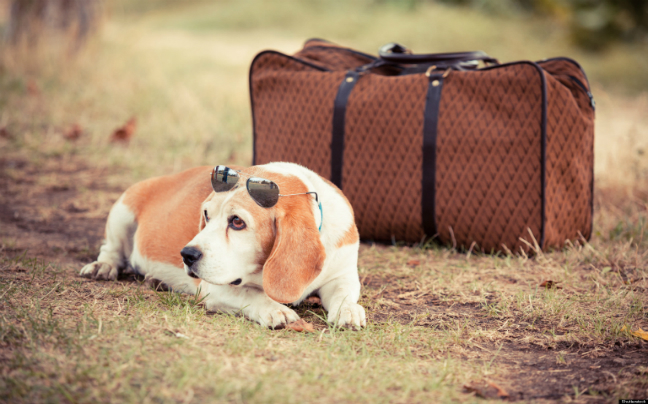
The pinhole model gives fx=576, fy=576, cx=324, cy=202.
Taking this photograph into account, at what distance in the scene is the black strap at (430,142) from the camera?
3.30 meters

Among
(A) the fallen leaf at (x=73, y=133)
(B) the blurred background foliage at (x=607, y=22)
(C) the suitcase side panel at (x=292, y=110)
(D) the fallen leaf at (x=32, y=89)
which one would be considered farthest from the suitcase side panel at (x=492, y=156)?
(B) the blurred background foliage at (x=607, y=22)

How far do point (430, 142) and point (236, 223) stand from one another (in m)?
1.51

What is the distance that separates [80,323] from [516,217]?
7.51ft

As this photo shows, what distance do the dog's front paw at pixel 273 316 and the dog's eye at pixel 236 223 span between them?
1.13ft

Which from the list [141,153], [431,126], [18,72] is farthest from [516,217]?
[18,72]

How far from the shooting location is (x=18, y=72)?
6.84 m

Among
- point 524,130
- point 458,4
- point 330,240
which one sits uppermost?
point 458,4

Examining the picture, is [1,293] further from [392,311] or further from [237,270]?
[392,311]

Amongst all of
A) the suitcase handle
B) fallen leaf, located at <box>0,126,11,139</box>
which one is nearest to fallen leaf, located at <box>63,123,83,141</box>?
fallen leaf, located at <box>0,126,11,139</box>

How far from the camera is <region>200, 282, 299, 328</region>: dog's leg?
226 centimetres

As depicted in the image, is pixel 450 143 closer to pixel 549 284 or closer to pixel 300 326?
pixel 549 284

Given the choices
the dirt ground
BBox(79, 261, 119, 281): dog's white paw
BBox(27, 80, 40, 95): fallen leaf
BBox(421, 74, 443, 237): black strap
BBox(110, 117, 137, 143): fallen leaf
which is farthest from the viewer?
BBox(27, 80, 40, 95): fallen leaf

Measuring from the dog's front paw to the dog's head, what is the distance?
12cm

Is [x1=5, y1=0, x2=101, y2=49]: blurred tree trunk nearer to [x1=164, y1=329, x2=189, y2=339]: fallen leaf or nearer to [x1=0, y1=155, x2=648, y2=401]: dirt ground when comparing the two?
[x1=0, y1=155, x2=648, y2=401]: dirt ground
